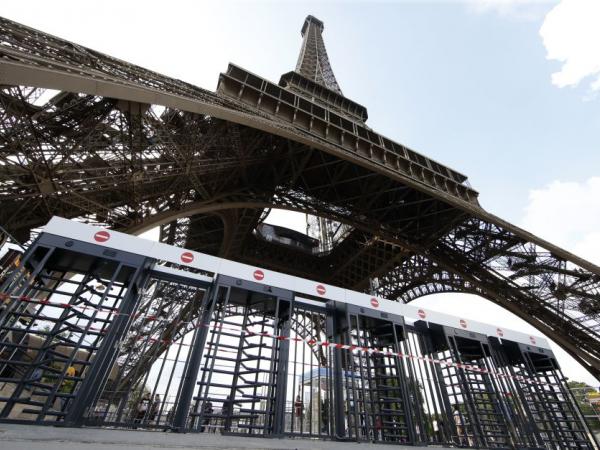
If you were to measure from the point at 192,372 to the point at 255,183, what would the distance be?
49.9ft

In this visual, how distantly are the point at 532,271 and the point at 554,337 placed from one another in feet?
12.8

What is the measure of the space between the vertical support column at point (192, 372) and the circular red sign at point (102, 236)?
190 cm

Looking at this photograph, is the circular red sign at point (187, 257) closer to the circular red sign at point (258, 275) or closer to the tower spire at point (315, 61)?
the circular red sign at point (258, 275)

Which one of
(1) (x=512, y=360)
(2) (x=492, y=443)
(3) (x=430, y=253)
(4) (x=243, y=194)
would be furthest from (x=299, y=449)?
(3) (x=430, y=253)

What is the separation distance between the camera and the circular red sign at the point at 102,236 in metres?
4.89

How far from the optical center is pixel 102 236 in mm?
4945

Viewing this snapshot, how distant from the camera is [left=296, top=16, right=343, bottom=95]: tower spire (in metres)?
39.9

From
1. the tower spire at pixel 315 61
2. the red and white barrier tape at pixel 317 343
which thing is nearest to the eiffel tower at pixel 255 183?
the red and white barrier tape at pixel 317 343

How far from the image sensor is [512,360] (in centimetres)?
821

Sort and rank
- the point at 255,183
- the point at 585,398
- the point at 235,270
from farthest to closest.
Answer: the point at 255,183
the point at 585,398
the point at 235,270

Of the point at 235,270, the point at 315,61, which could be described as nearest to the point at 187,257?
the point at 235,270

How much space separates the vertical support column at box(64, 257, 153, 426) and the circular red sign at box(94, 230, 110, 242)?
56 centimetres

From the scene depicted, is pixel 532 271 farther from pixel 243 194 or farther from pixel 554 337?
pixel 243 194

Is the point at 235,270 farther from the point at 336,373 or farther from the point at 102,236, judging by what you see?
the point at 336,373
